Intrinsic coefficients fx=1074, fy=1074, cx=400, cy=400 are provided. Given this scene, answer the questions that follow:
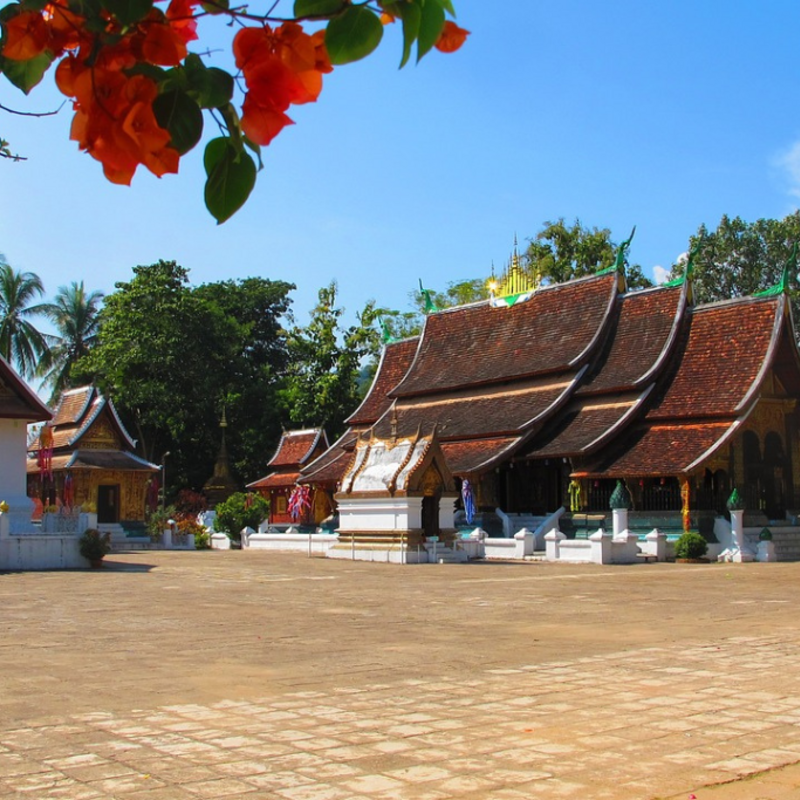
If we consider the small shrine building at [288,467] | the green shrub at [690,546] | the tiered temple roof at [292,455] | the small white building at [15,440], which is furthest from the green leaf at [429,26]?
the tiered temple roof at [292,455]

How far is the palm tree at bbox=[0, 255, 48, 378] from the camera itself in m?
39.6

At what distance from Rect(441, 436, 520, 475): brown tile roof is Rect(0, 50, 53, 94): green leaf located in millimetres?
24641

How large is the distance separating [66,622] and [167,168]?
29.8 feet

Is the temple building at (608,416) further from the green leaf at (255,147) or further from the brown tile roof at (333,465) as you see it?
the green leaf at (255,147)

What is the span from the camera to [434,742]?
4.92 metres

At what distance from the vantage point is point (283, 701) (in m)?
5.94

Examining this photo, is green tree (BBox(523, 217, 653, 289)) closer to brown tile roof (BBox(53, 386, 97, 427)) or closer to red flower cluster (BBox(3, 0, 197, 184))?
brown tile roof (BBox(53, 386, 97, 427))

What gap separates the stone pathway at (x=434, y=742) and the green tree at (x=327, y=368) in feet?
126

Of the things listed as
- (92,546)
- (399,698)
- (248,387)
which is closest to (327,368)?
(248,387)

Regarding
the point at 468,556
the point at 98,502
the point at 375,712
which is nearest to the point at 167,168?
the point at 375,712

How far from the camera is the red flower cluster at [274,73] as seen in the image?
168cm

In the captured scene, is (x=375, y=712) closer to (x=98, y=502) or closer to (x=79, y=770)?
(x=79, y=770)

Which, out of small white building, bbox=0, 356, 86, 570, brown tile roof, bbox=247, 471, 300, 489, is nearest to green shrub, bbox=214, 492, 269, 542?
brown tile roof, bbox=247, 471, 300, 489

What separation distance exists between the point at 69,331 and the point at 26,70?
4873cm
